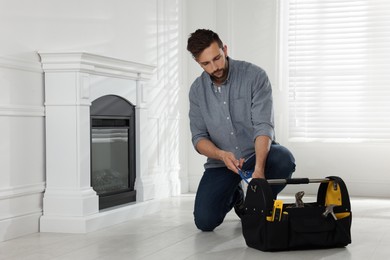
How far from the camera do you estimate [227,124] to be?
3.58 meters

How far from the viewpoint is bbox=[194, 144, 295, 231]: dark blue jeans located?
11.8 feet

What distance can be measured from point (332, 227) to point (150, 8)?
2.77 metres

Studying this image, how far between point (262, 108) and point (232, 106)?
0.22m

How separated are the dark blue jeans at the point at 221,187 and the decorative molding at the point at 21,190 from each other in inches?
34.7

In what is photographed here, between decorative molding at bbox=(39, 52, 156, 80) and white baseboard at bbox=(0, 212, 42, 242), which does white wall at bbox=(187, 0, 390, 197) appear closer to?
decorative molding at bbox=(39, 52, 156, 80)

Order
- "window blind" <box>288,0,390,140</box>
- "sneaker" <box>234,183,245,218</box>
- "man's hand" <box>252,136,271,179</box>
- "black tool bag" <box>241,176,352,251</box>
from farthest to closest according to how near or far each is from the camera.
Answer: "window blind" <box>288,0,390,140</box>, "sneaker" <box>234,183,245,218</box>, "man's hand" <box>252,136,271,179</box>, "black tool bag" <box>241,176,352,251</box>

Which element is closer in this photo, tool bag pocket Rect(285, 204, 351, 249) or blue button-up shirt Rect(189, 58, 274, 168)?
tool bag pocket Rect(285, 204, 351, 249)

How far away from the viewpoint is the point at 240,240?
3314 millimetres

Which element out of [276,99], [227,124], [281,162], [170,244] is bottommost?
[170,244]

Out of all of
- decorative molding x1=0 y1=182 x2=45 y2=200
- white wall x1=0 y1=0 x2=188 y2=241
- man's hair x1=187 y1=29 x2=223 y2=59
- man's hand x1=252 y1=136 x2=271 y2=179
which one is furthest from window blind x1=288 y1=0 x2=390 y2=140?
decorative molding x1=0 y1=182 x2=45 y2=200

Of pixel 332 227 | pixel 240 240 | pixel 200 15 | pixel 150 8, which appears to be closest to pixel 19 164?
pixel 240 240

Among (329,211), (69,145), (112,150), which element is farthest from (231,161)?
(112,150)

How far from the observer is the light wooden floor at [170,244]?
9.67 feet

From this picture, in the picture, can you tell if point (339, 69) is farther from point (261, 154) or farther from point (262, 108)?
point (261, 154)
